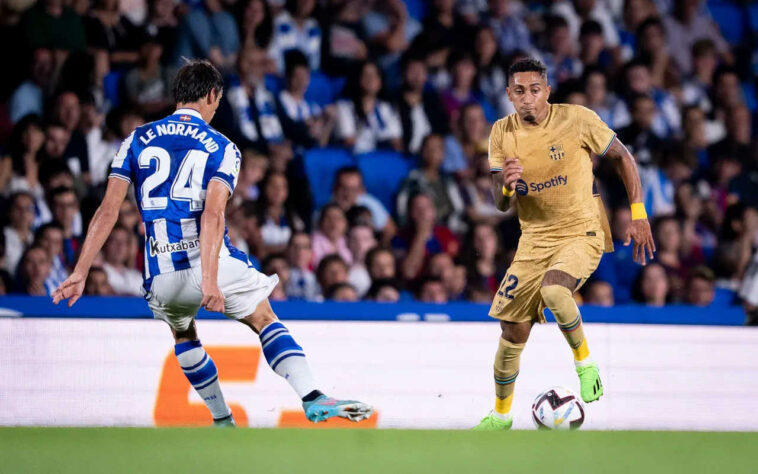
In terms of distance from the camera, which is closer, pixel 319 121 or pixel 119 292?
pixel 119 292

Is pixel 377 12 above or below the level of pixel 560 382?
above

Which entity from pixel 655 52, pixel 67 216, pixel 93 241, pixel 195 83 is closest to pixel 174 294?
pixel 93 241

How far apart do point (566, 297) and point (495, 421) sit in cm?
101

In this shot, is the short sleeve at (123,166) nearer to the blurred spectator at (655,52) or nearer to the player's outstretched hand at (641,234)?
the player's outstretched hand at (641,234)

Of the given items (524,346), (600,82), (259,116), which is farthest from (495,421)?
(600,82)

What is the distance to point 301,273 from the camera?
7996 millimetres

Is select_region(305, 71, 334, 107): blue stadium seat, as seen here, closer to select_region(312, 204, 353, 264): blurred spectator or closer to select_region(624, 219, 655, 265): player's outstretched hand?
select_region(312, 204, 353, 264): blurred spectator

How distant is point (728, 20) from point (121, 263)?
7545mm

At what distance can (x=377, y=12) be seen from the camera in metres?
10.2

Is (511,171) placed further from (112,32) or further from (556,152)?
(112,32)

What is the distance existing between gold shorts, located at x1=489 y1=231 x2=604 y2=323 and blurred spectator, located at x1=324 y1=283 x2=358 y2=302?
213 centimetres

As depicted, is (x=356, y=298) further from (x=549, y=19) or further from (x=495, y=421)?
(x=549, y=19)

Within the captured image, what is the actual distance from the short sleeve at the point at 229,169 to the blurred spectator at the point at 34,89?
447 centimetres

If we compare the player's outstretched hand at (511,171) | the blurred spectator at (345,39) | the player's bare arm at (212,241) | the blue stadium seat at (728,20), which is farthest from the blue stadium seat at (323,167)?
the blue stadium seat at (728,20)
